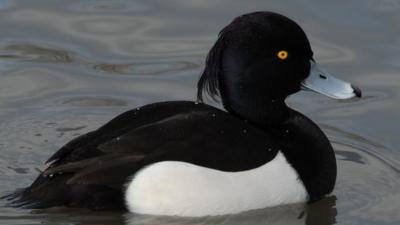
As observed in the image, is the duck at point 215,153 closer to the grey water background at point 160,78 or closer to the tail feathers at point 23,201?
the tail feathers at point 23,201

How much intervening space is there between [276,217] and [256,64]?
0.85 meters

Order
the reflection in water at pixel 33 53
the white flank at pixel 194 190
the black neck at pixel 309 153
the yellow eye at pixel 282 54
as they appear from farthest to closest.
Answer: the reflection in water at pixel 33 53 < the yellow eye at pixel 282 54 < the black neck at pixel 309 153 < the white flank at pixel 194 190

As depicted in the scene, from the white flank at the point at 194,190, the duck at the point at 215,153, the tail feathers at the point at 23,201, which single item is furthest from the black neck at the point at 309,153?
the tail feathers at the point at 23,201

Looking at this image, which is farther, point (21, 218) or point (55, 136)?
point (55, 136)

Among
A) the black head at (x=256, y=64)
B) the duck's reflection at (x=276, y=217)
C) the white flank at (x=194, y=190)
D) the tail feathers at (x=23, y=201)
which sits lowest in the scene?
the duck's reflection at (x=276, y=217)

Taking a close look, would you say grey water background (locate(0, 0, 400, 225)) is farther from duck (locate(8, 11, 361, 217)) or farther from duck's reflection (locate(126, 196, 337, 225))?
duck (locate(8, 11, 361, 217))

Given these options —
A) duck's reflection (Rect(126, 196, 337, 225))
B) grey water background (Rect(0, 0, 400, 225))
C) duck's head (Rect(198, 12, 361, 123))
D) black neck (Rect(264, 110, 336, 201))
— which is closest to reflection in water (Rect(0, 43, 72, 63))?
grey water background (Rect(0, 0, 400, 225))

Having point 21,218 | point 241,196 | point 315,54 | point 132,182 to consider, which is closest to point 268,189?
point 241,196

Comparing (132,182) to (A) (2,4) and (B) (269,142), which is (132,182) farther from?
(A) (2,4)

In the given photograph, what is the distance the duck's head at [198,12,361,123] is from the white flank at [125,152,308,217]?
1.69ft

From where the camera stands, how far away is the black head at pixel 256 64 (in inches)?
267

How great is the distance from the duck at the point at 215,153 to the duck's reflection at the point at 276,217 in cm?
4

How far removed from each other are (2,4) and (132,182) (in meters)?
3.94

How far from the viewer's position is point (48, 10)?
9820 mm
